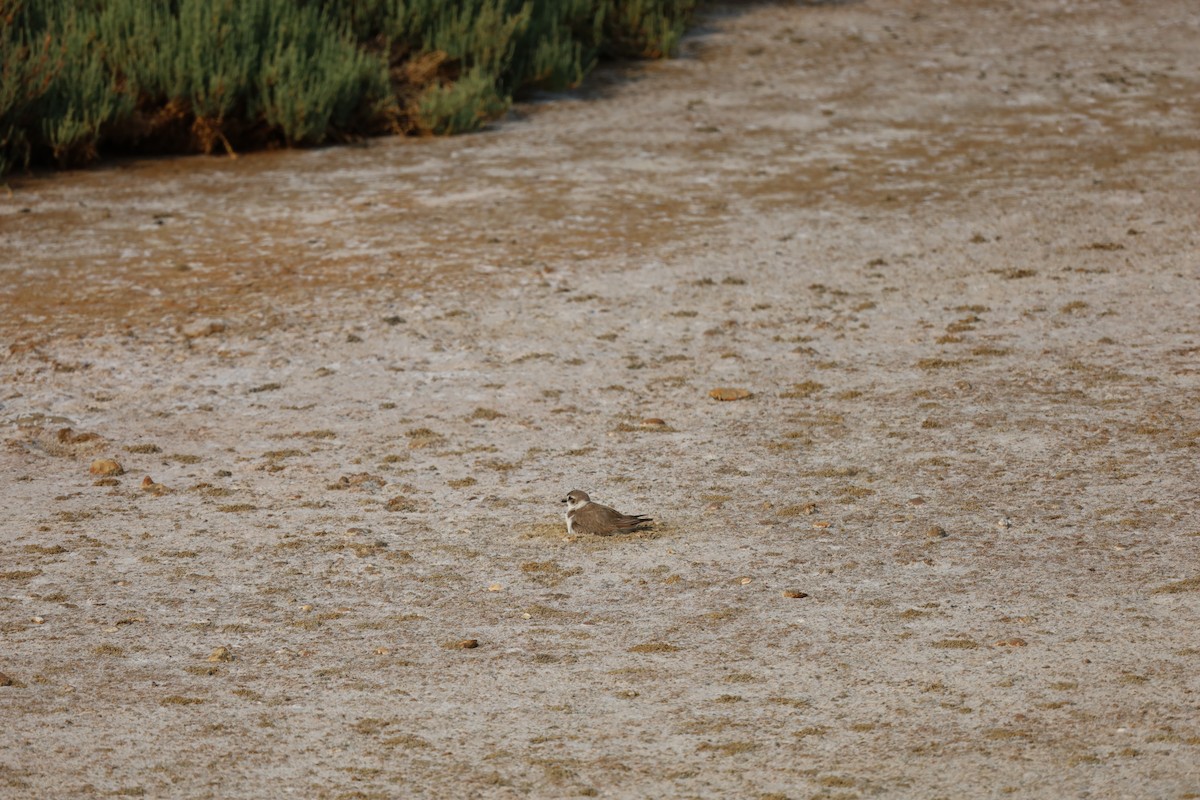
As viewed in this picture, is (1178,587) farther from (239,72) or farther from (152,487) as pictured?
(239,72)

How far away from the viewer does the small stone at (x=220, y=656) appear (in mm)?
4016

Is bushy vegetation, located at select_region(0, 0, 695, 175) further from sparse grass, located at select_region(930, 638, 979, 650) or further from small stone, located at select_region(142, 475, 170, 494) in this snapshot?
sparse grass, located at select_region(930, 638, 979, 650)

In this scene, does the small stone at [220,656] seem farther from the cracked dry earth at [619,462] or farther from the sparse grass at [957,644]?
the sparse grass at [957,644]

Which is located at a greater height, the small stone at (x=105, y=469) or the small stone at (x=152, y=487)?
the small stone at (x=105, y=469)

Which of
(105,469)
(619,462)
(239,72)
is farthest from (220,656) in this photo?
(239,72)

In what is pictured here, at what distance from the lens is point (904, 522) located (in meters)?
4.87

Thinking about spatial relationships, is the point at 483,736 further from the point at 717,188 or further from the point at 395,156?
the point at 395,156

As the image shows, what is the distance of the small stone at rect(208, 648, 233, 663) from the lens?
402 centimetres

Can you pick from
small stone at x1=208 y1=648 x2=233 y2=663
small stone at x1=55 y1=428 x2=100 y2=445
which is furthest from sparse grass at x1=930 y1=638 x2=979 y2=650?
small stone at x1=55 y1=428 x2=100 y2=445

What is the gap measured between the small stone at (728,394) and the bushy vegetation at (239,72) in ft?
15.1

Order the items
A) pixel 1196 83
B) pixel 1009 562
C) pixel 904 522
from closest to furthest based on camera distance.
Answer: pixel 1009 562 < pixel 904 522 < pixel 1196 83

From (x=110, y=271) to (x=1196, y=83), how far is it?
8.05 m

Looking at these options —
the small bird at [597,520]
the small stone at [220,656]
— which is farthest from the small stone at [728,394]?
the small stone at [220,656]

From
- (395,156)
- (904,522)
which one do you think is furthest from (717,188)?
(904,522)
